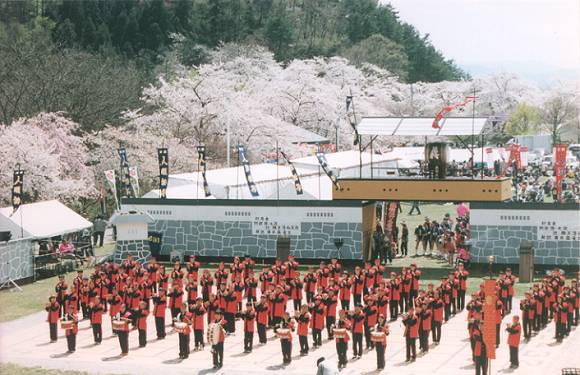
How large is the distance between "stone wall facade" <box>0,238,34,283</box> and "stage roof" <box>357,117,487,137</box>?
43.3ft

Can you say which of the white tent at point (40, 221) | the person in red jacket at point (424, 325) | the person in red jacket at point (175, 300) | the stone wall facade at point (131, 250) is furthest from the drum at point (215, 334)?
the white tent at point (40, 221)

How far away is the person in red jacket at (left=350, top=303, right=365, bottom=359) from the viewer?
2209cm

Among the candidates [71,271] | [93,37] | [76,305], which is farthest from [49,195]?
[93,37]

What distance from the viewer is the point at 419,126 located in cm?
3638

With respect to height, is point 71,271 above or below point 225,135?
below

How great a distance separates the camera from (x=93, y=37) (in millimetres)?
86938

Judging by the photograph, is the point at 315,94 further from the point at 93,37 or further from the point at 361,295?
the point at 361,295

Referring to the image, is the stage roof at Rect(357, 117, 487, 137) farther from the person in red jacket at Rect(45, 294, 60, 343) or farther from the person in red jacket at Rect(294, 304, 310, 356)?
the person in red jacket at Rect(45, 294, 60, 343)

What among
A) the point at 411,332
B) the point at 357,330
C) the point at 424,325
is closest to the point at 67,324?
the point at 357,330

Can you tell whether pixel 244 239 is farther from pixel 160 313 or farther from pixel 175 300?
pixel 160 313

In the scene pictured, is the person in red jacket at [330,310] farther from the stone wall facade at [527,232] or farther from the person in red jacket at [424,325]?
the stone wall facade at [527,232]

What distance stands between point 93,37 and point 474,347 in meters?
72.3

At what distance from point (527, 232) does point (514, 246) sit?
70cm

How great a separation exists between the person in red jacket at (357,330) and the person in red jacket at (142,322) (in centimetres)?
526
